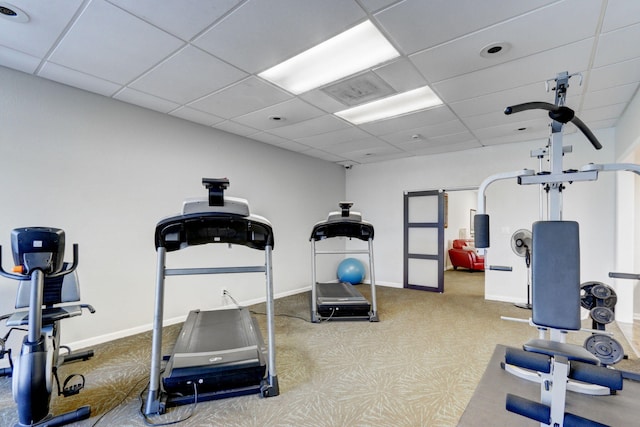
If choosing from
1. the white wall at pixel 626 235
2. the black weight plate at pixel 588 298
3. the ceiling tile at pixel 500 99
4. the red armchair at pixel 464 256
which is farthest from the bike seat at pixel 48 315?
the red armchair at pixel 464 256

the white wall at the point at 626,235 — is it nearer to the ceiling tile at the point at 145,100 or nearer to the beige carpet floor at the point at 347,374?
the beige carpet floor at the point at 347,374

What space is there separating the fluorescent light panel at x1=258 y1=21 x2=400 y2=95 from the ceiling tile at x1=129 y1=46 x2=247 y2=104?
0.39 meters

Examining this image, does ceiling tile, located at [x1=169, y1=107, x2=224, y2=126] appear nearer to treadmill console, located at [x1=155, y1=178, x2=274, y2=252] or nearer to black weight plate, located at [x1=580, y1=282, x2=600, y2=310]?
treadmill console, located at [x1=155, y1=178, x2=274, y2=252]

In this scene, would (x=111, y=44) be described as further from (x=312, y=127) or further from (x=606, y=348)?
(x=606, y=348)

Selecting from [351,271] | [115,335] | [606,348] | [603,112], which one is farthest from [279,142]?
[606,348]

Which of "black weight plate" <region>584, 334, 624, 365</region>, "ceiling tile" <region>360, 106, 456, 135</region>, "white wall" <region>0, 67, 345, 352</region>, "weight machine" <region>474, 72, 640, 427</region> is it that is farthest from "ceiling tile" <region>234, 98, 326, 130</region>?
"black weight plate" <region>584, 334, 624, 365</region>

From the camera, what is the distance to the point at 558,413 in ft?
5.39

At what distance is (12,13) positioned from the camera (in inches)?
81.7

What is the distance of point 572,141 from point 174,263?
20.5 ft

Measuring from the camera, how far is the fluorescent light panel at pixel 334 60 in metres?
2.42

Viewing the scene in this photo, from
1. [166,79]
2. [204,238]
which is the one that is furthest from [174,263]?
[166,79]

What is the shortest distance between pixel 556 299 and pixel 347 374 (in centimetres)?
178

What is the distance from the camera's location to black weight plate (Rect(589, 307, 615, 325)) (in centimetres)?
280

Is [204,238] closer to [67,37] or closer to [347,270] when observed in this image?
[67,37]
